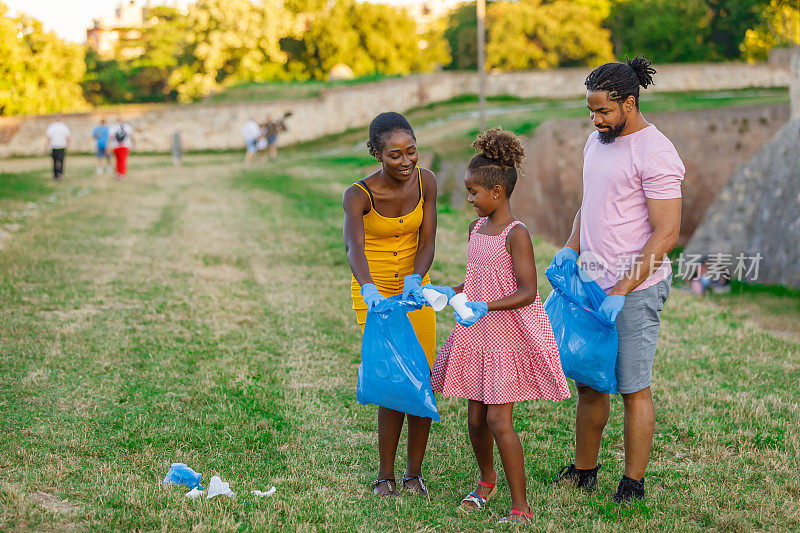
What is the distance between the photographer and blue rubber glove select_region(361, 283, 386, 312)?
3.69m

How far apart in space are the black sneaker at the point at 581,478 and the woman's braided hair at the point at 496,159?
161 centimetres

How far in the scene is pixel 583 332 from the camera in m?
3.88

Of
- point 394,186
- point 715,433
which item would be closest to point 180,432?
point 394,186

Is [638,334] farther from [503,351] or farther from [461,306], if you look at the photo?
[461,306]

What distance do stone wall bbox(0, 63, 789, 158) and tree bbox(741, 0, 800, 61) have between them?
578cm

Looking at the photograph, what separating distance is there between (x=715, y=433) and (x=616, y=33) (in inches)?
1721

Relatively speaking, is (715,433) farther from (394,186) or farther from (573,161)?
(573,161)

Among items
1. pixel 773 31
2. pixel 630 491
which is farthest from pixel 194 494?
pixel 773 31

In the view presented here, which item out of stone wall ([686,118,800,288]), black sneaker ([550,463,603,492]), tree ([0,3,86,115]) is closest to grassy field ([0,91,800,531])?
black sneaker ([550,463,603,492])

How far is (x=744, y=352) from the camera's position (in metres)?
7.10

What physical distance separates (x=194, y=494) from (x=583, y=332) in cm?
207

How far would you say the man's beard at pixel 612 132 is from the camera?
3826mm

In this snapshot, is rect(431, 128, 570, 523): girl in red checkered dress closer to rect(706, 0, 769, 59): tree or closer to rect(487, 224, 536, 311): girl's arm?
Answer: rect(487, 224, 536, 311): girl's arm

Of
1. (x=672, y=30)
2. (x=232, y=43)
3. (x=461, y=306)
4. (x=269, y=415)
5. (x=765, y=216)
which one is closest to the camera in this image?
(x=461, y=306)
